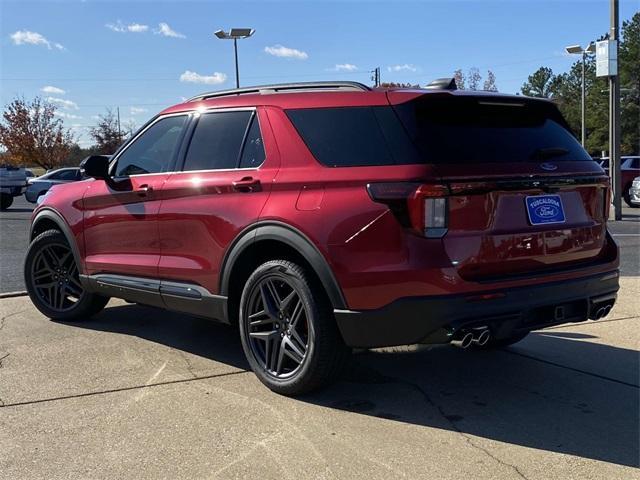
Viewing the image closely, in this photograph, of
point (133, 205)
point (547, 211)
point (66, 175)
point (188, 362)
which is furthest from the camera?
point (66, 175)

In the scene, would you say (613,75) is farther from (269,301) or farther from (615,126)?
(269,301)

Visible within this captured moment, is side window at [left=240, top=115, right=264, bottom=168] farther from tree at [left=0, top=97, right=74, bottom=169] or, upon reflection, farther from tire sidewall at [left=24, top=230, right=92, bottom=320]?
tree at [left=0, top=97, right=74, bottom=169]

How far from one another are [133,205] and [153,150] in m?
0.45

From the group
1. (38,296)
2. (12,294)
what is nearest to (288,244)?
(38,296)

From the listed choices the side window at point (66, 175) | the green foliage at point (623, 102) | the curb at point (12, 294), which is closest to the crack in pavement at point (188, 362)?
the curb at point (12, 294)

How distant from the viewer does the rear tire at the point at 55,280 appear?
19.5 ft

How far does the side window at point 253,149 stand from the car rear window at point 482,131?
38.9 inches

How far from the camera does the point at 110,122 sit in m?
64.6

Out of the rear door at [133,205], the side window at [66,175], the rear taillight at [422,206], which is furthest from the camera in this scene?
the side window at [66,175]

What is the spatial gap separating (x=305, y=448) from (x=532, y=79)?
98407 mm

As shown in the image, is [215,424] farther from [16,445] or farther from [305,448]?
[16,445]

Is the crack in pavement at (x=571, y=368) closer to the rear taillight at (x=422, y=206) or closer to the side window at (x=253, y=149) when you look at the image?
the rear taillight at (x=422, y=206)

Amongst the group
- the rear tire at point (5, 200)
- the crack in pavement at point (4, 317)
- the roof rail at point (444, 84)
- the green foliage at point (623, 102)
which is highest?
the green foliage at point (623, 102)

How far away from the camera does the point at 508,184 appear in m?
3.54
